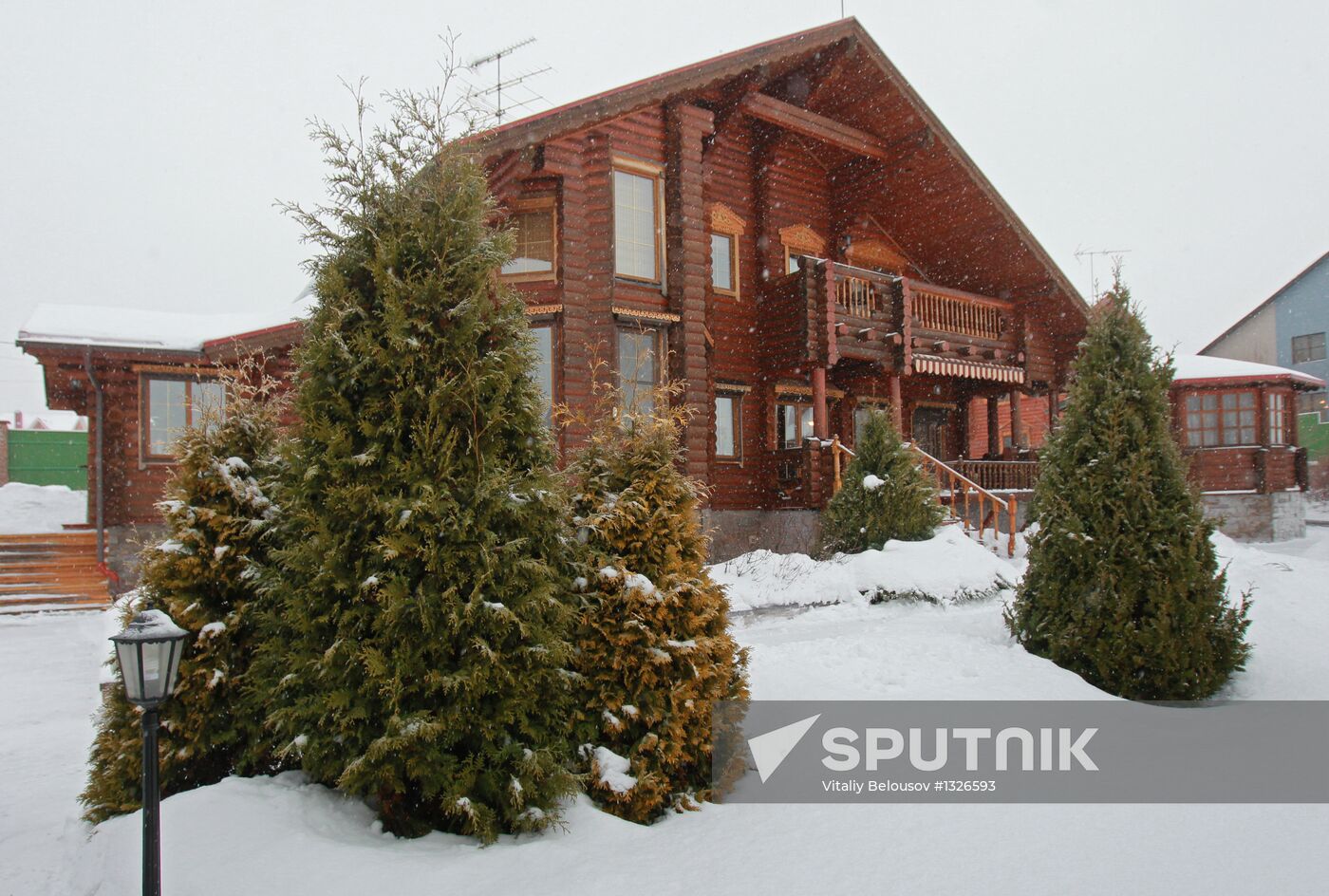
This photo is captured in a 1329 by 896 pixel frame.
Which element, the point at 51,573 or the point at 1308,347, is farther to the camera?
the point at 1308,347

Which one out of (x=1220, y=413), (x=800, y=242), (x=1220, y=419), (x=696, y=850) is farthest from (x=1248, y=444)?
(x=696, y=850)

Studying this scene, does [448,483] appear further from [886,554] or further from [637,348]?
[637,348]

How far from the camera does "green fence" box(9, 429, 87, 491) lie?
30.0 metres

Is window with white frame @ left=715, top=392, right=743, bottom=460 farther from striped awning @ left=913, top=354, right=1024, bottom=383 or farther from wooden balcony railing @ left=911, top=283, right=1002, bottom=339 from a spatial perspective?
wooden balcony railing @ left=911, top=283, right=1002, bottom=339

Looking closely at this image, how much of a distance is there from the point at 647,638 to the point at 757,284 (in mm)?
12479

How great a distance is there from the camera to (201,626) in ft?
13.9

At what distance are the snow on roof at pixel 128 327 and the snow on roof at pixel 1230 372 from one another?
874 inches

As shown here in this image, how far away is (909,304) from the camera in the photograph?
15438 mm

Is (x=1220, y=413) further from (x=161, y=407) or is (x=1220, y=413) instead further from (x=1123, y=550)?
(x=161, y=407)

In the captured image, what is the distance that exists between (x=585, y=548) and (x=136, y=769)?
8.48 feet

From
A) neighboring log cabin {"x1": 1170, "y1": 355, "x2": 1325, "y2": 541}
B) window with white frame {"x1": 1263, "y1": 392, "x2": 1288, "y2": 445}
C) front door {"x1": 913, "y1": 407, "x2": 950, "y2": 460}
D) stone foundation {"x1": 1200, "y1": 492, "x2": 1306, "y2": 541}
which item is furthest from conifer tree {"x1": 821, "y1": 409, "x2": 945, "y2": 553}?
window with white frame {"x1": 1263, "y1": 392, "x2": 1288, "y2": 445}

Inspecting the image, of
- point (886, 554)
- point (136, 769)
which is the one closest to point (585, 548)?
point (136, 769)

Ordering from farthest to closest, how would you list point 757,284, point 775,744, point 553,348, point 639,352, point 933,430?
point 933,430 → point 757,284 → point 639,352 → point 553,348 → point 775,744

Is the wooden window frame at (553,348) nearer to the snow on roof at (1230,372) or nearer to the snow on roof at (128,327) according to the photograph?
the snow on roof at (128,327)
